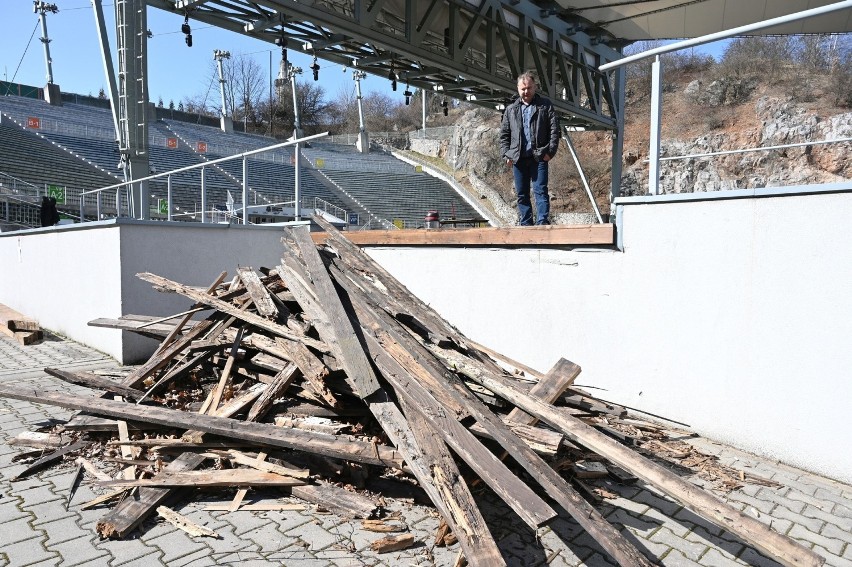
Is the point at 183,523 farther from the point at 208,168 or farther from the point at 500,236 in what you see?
the point at 208,168

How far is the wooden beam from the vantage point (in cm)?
530

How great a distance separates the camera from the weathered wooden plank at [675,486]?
2521mm

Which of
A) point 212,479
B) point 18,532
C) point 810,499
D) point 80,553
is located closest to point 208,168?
point 212,479

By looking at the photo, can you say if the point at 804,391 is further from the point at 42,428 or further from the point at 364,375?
the point at 42,428

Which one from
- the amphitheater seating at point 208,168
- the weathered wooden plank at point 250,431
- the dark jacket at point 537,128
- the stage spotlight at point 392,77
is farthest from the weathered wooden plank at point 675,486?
the amphitheater seating at point 208,168

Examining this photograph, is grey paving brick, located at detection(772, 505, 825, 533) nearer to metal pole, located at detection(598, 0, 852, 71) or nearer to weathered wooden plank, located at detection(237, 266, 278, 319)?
metal pole, located at detection(598, 0, 852, 71)

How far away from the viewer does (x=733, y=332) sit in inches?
176

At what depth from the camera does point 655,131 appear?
4.98 metres

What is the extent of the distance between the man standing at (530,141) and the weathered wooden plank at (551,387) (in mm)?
2743

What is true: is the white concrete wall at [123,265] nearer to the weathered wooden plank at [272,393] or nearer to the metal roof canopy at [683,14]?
the weathered wooden plank at [272,393]

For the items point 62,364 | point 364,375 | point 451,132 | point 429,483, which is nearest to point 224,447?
point 364,375

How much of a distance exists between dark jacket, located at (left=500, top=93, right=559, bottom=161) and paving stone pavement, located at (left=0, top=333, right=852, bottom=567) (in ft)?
12.9

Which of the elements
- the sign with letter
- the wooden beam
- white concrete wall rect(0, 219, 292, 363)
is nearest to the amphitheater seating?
the sign with letter

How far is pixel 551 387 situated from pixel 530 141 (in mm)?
3583
